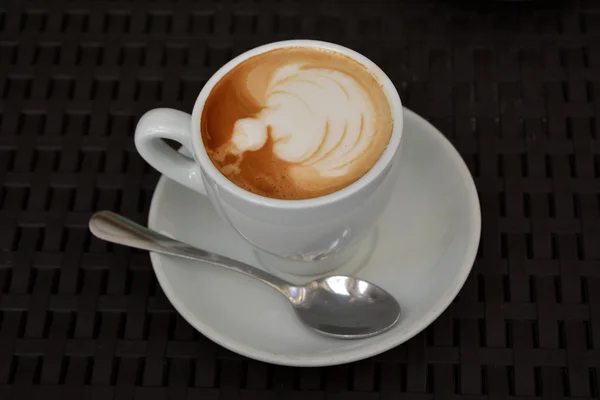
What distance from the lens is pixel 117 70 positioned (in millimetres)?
877

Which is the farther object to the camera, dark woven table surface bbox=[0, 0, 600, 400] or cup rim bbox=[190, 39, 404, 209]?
dark woven table surface bbox=[0, 0, 600, 400]

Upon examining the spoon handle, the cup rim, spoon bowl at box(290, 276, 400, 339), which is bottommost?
spoon bowl at box(290, 276, 400, 339)

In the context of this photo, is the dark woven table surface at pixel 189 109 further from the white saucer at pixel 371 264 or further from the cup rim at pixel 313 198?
the cup rim at pixel 313 198

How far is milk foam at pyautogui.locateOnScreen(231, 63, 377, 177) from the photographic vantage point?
0.62 metres

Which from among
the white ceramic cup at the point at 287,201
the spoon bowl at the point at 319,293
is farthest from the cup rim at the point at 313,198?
the spoon bowl at the point at 319,293

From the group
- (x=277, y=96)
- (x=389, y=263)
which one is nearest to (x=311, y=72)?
(x=277, y=96)

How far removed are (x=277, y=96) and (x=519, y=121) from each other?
0.33m

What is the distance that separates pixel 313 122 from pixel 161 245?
0.19 m

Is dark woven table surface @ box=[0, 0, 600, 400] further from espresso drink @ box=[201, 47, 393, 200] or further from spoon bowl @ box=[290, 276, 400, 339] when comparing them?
espresso drink @ box=[201, 47, 393, 200]

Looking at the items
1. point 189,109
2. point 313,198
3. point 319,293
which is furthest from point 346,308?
point 189,109

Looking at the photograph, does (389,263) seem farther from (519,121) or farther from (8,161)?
(8,161)

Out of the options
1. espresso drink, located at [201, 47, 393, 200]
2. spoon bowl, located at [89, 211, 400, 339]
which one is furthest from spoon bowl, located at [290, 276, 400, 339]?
espresso drink, located at [201, 47, 393, 200]

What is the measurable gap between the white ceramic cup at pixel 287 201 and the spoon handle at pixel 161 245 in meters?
0.03

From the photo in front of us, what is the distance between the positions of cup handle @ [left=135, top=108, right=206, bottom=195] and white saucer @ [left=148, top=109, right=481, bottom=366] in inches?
2.6
